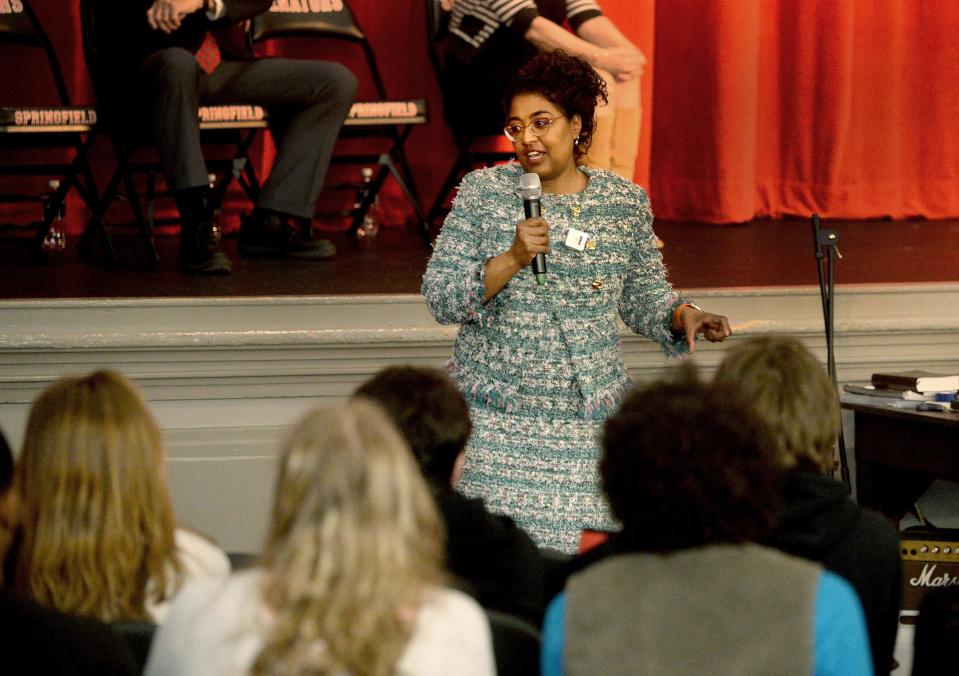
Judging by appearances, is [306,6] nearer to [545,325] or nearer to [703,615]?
[545,325]

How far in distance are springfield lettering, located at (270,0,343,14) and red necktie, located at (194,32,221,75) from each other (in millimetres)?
698

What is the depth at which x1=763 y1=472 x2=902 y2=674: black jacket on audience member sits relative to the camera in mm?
1790

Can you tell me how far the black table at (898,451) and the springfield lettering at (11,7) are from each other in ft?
10.8

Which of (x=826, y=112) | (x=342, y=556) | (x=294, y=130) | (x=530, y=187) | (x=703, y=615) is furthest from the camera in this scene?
(x=826, y=112)

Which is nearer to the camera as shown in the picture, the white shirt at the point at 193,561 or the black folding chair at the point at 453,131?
the white shirt at the point at 193,561

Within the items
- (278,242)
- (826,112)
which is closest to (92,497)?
(278,242)

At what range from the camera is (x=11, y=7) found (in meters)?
4.86

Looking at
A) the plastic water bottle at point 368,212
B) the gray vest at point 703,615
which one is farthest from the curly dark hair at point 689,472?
the plastic water bottle at point 368,212

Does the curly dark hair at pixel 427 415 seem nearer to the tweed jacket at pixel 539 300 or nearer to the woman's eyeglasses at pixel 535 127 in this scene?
the tweed jacket at pixel 539 300

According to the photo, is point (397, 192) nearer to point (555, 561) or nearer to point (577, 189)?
point (577, 189)

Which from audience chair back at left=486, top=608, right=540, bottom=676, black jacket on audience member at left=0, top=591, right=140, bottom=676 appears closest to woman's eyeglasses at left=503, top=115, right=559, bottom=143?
audience chair back at left=486, top=608, right=540, bottom=676

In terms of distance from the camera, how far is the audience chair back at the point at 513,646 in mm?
1574

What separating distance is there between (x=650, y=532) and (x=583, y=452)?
3.66ft

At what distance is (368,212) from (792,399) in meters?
3.83
